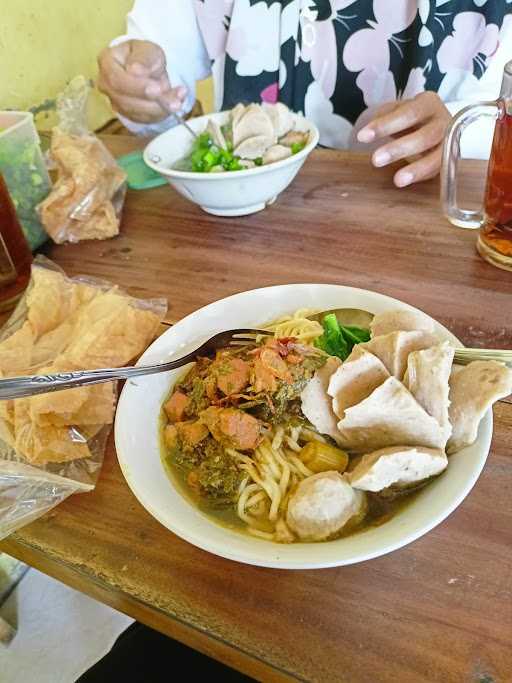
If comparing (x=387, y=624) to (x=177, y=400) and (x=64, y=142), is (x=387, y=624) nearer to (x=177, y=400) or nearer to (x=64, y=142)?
(x=177, y=400)

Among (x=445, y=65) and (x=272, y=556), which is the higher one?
(x=445, y=65)

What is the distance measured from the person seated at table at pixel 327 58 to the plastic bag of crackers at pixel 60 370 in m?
0.83

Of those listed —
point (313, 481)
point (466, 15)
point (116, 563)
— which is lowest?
point (116, 563)

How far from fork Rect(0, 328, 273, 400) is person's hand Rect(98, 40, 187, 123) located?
1043mm

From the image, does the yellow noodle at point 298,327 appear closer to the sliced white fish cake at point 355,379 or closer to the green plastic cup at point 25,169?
the sliced white fish cake at point 355,379

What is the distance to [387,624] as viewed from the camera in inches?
23.5

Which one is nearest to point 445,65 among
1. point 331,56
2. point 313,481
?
point 331,56

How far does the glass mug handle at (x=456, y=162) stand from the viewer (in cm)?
100

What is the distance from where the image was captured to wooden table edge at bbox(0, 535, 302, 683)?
593 mm

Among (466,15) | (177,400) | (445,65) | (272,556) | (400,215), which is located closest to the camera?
(272,556)

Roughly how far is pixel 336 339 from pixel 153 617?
46 centimetres

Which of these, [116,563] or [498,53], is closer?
[116,563]

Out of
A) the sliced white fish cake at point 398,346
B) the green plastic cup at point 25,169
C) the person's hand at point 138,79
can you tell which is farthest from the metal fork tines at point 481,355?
the person's hand at point 138,79

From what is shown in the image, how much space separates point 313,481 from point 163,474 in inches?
8.3
